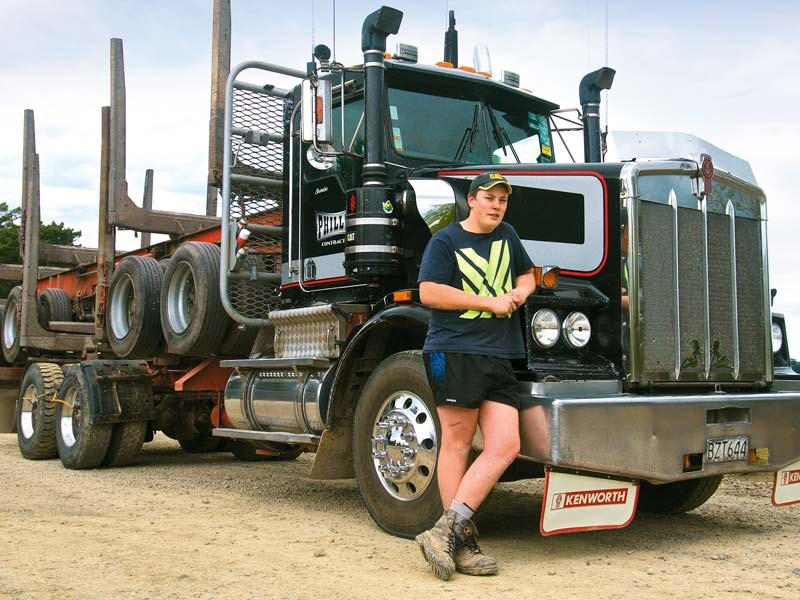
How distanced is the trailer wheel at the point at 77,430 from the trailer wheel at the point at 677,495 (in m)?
5.13

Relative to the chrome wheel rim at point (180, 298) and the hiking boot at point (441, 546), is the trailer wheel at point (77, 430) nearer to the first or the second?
the chrome wheel rim at point (180, 298)

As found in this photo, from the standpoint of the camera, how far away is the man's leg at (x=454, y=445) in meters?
4.76

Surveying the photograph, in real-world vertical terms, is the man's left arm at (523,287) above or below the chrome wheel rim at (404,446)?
above

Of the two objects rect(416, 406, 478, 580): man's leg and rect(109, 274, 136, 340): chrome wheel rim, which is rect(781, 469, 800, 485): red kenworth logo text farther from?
rect(109, 274, 136, 340): chrome wheel rim

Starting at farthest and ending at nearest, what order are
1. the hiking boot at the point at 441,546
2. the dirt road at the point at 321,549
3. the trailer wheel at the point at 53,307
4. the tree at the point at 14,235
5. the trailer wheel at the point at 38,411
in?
the tree at the point at 14,235, the trailer wheel at the point at 53,307, the trailer wheel at the point at 38,411, the hiking boot at the point at 441,546, the dirt road at the point at 321,549

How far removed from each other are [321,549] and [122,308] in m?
5.36

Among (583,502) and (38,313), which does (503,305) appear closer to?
(583,502)

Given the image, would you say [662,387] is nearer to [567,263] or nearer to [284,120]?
[567,263]

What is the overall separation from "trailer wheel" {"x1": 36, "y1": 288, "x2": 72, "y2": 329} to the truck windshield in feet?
22.4

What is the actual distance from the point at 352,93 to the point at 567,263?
2.13 metres

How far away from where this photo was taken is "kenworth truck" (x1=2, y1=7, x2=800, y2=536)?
497 centimetres

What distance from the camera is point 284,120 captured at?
301 inches

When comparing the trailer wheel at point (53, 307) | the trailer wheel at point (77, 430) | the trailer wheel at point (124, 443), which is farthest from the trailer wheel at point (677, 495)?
the trailer wheel at point (53, 307)

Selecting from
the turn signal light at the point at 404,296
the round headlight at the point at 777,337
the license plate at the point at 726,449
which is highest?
the turn signal light at the point at 404,296
